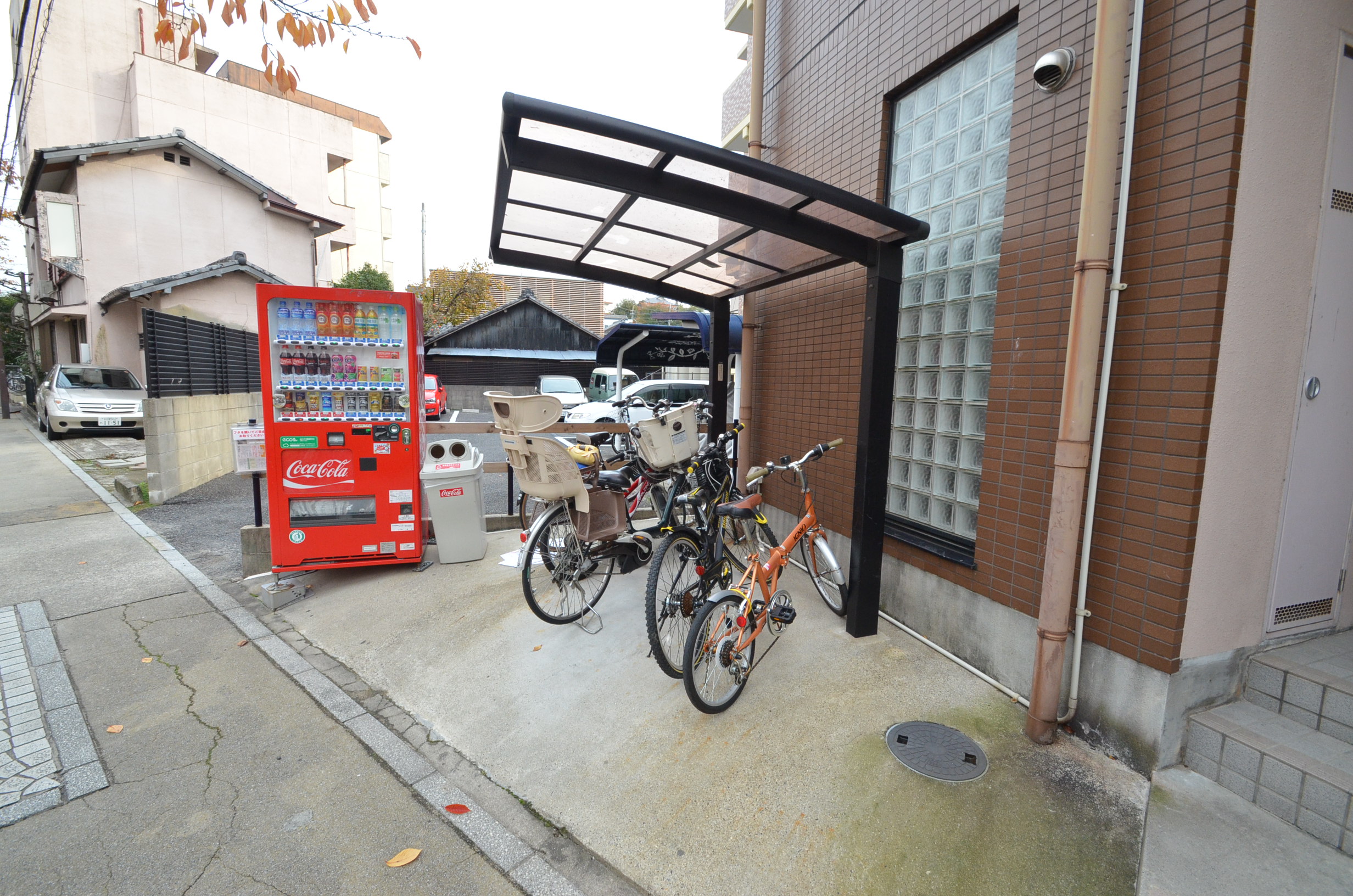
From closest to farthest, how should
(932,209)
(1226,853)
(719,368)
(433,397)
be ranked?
1. (1226,853)
2. (932,209)
3. (719,368)
4. (433,397)

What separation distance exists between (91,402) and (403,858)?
1603 centimetres

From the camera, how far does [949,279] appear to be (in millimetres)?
3969

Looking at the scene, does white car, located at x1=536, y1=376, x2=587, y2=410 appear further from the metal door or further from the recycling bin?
the metal door

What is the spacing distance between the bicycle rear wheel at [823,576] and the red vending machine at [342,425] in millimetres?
3208

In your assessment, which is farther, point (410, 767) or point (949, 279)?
point (949, 279)

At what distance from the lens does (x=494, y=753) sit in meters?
3.15

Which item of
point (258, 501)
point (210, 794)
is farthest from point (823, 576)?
point (258, 501)

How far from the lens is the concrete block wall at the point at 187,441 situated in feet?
26.1

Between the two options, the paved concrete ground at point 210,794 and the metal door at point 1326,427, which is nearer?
the paved concrete ground at point 210,794

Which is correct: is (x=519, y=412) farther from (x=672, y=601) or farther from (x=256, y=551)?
(x=256, y=551)

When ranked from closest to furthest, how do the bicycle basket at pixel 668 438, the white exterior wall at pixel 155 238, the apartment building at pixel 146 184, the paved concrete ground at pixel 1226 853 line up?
1. the paved concrete ground at pixel 1226 853
2. the bicycle basket at pixel 668 438
3. the apartment building at pixel 146 184
4. the white exterior wall at pixel 155 238

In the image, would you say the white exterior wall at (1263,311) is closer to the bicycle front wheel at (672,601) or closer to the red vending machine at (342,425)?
the bicycle front wheel at (672,601)

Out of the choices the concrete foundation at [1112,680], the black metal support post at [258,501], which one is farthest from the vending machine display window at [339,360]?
the concrete foundation at [1112,680]

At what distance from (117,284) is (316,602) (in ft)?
57.3
